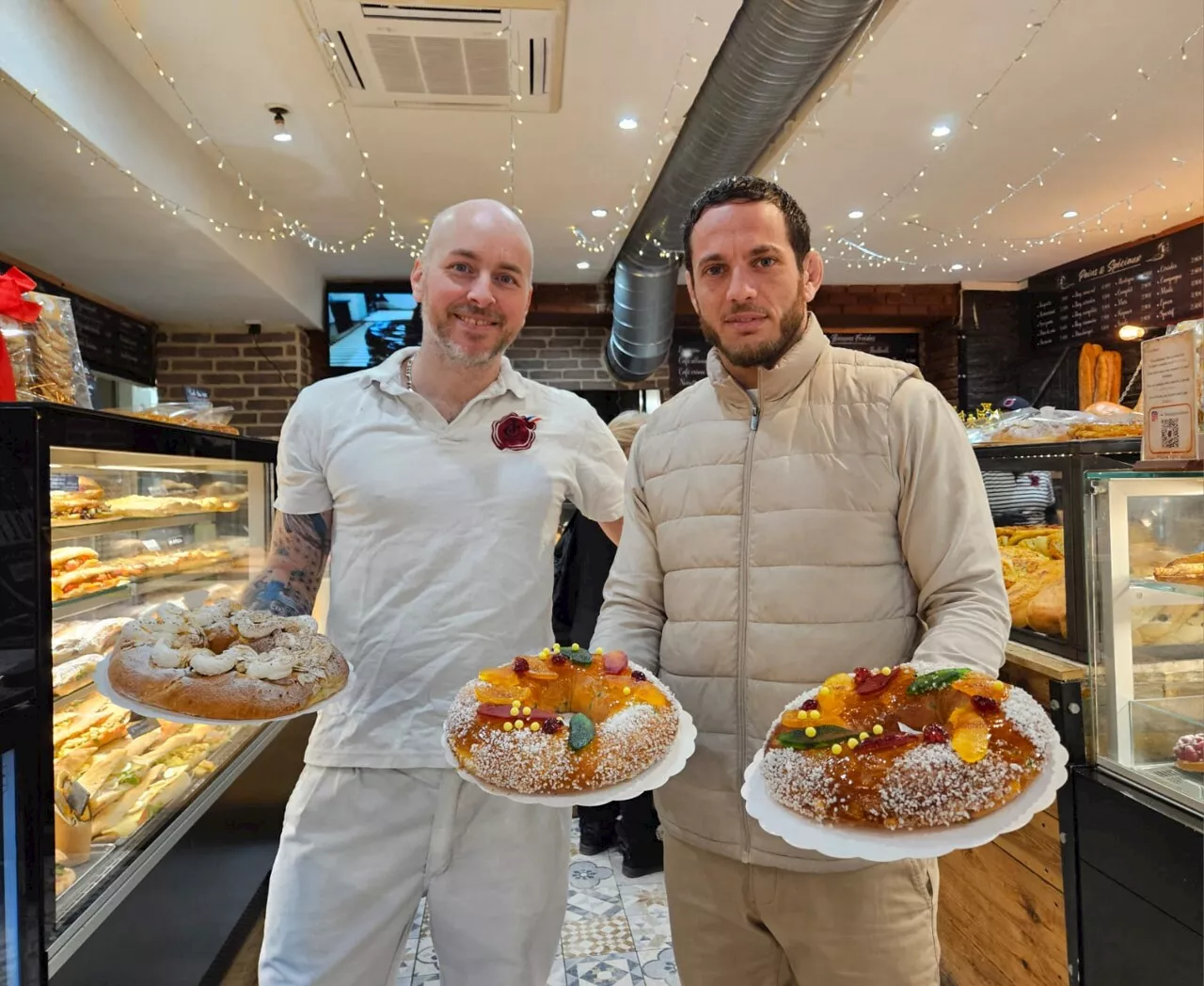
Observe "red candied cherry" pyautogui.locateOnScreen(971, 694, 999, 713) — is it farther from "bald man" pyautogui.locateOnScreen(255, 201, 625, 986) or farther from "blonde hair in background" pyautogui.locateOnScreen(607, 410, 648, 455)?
"blonde hair in background" pyautogui.locateOnScreen(607, 410, 648, 455)

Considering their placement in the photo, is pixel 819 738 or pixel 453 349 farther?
pixel 453 349

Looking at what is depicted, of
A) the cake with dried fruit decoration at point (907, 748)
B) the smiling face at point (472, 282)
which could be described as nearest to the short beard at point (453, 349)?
the smiling face at point (472, 282)

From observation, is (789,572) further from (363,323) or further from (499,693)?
(363,323)

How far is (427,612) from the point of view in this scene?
162cm

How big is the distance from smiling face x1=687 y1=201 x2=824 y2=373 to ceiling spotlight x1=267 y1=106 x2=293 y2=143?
3.04 meters

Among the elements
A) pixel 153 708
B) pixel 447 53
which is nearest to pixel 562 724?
pixel 153 708

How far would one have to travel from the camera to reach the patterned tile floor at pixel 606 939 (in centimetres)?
263

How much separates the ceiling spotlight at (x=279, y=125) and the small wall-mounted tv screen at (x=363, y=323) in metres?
2.59

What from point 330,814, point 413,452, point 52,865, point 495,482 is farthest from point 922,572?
point 52,865

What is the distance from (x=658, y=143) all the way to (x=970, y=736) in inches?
144

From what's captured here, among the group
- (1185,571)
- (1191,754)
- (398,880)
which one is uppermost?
(1185,571)

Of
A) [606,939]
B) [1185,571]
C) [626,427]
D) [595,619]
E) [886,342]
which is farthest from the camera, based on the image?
[886,342]

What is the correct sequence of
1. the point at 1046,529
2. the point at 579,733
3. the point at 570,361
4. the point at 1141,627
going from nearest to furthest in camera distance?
the point at 579,733
the point at 1141,627
the point at 1046,529
the point at 570,361

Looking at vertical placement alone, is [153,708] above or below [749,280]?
below
